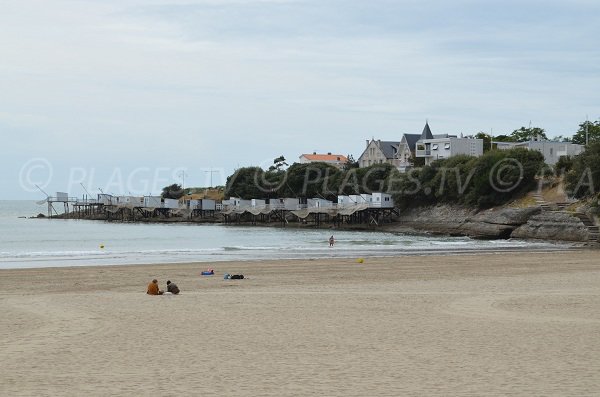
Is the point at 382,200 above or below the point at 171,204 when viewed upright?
above

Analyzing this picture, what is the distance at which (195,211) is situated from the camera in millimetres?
112750

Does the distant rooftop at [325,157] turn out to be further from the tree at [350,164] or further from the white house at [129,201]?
the white house at [129,201]

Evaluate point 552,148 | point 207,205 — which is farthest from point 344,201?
point 207,205

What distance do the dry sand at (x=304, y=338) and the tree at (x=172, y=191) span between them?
133955 mm

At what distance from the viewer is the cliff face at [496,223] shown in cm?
5328

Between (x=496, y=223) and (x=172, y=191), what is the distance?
343 ft

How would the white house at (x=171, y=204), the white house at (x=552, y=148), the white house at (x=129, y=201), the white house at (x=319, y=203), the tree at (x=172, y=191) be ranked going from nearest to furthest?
the white house at (x=552, y=148)
the white house at (x=319, y=203)
the white house at (x=171, y=204)
the white house at (x=129, y=201)
the tree at (x=172, y=191)

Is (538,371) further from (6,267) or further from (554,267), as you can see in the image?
(6,267)

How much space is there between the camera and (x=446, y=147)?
9831 cm

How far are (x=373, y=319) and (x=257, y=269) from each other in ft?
47.1

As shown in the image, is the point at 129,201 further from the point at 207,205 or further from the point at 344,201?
the point at 344,201

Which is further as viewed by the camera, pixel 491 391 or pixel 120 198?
pixel 120 198

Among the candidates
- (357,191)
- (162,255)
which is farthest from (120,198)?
(162,255)

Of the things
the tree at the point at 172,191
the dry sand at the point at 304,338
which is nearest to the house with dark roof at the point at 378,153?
the tree at the point at 172,191
